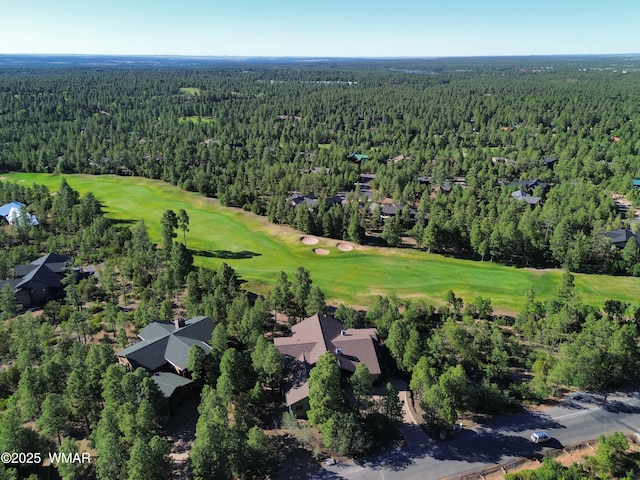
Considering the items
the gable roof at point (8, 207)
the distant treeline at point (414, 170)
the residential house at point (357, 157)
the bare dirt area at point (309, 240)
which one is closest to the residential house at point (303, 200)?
the distant treeline at point (414, 170)

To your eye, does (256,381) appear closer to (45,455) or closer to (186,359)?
(186,359)

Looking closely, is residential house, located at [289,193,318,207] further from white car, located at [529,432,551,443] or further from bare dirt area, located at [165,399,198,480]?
white car, located at [529,432,551,443]

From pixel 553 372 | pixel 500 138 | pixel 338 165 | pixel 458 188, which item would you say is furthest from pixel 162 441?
pixel 500 138

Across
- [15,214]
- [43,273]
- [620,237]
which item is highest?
[15,214]

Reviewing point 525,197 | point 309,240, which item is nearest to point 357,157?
point 525,197

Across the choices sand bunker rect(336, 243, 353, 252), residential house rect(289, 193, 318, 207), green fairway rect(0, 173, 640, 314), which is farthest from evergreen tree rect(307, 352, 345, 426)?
residential house rect(289, 193, 318, 207)

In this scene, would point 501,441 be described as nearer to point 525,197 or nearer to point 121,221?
point 525,197
